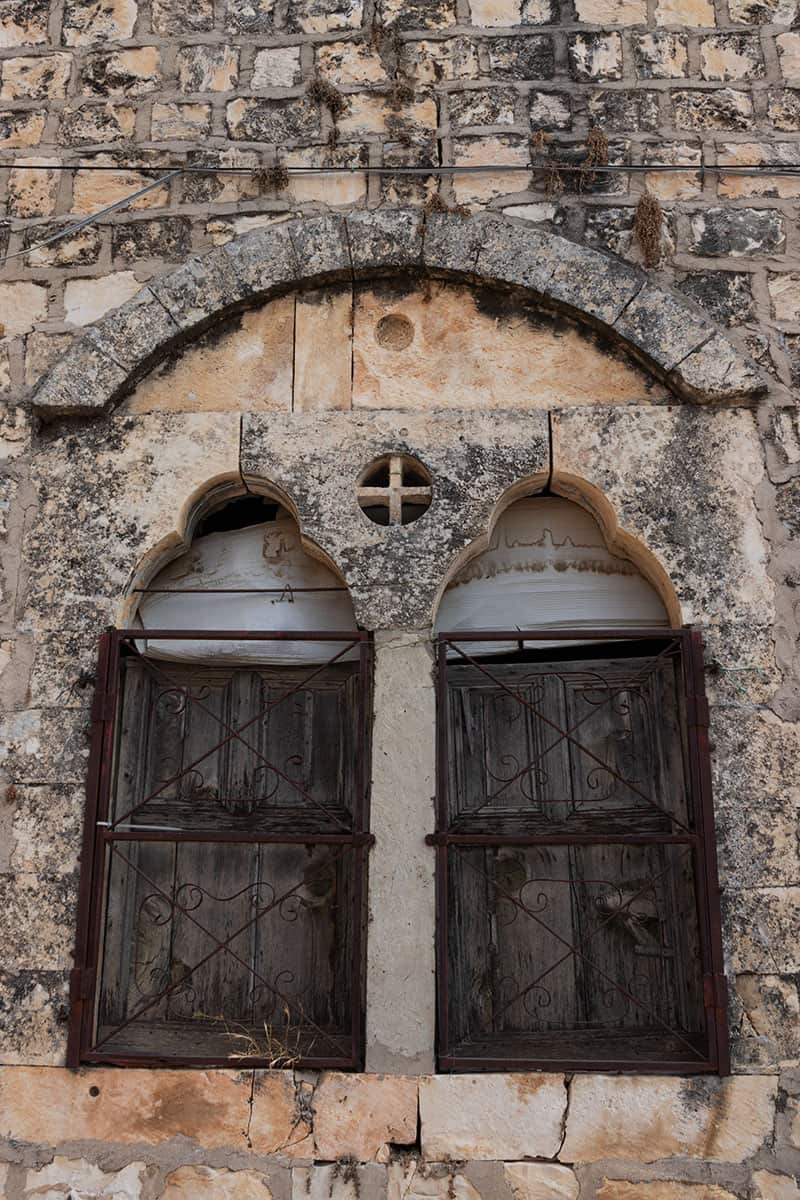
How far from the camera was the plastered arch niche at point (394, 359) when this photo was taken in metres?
4.02

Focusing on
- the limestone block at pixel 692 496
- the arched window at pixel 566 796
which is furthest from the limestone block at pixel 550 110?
A: the arched window at pixel 566 796

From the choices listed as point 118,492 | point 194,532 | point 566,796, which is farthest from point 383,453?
point 566,796

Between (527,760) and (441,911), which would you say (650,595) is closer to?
(527,760)

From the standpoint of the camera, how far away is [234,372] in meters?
4.08

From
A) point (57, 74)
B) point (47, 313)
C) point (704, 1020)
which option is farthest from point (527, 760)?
point (57, 74)

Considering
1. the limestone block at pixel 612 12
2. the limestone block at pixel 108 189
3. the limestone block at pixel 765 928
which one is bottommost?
the limestone block at pixel 765 928

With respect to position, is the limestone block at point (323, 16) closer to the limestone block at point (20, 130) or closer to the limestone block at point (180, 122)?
the limestone block at point (180, 122)

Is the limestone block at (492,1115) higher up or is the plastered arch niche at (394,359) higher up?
the plastered arch niche at (394,359)

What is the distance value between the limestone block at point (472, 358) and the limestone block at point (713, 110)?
87 centimetres

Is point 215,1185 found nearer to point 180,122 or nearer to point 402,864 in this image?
point 402,864

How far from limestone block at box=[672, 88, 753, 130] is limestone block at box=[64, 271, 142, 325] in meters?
2.01

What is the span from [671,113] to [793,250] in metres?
0.67

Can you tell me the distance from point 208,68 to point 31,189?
778mm

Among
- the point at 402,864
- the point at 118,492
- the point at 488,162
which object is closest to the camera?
the point at 402,864
